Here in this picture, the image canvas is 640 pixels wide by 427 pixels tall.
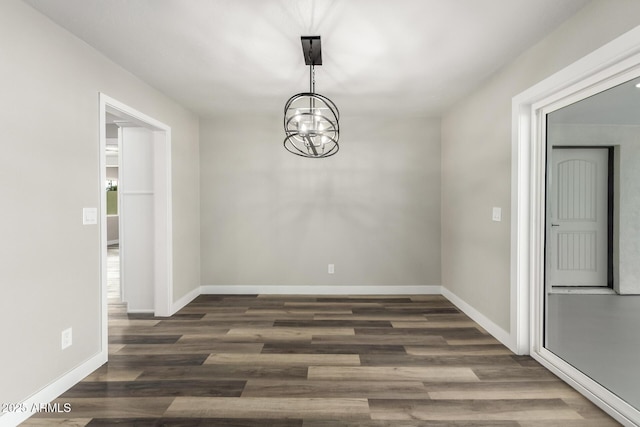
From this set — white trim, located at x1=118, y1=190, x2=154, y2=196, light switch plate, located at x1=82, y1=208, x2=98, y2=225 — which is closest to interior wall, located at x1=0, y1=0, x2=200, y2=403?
light switch plate, located at x1=82, y1=208, x2=98, y2=225

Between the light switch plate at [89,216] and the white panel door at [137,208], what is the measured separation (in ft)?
4.07

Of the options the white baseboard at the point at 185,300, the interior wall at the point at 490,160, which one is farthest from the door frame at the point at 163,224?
the interior wall at the point at 490,160

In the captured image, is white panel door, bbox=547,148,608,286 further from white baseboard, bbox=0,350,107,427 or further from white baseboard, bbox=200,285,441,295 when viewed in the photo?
white baseboard, bbox=0,350,107,427

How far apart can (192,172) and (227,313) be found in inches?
75.3

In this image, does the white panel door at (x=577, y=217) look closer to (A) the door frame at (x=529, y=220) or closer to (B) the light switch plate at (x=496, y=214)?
(A) the door frame at (x=529, y=220)

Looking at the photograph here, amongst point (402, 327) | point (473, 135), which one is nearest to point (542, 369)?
point (402, 327)

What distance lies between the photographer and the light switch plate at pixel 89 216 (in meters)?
2.37

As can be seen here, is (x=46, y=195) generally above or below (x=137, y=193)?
below

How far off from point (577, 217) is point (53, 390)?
381cm

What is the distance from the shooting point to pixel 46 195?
2.05 metres

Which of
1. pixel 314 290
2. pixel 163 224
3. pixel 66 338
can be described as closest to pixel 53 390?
pixel 66 338

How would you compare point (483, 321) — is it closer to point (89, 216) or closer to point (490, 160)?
point (490, 160)

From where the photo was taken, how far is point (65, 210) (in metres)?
2.20

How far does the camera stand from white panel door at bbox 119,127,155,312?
3697mm
